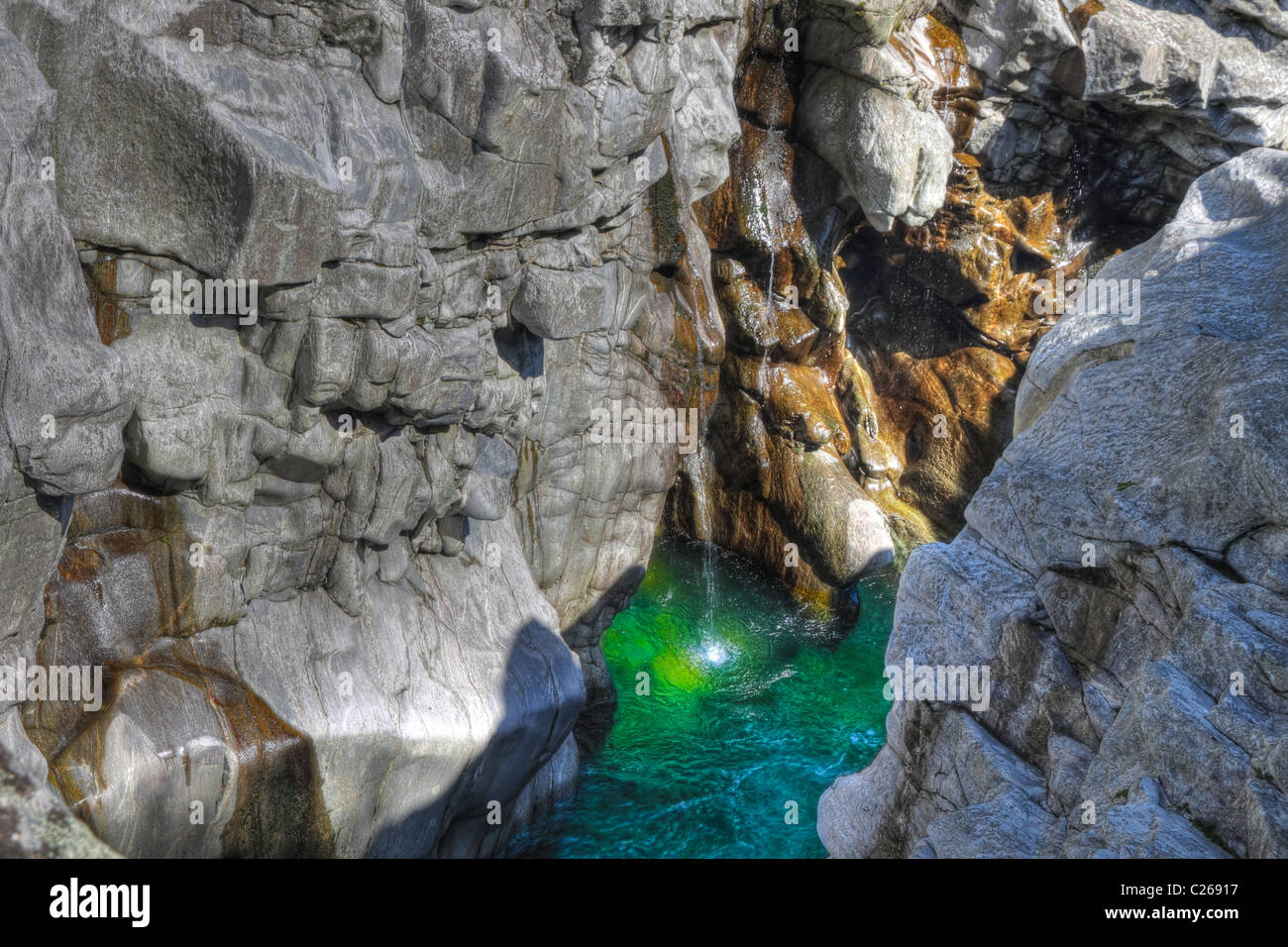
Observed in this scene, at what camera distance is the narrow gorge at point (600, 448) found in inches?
261

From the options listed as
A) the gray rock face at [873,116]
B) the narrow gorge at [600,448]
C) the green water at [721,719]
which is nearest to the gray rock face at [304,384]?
the narrow gorge at [600,448]

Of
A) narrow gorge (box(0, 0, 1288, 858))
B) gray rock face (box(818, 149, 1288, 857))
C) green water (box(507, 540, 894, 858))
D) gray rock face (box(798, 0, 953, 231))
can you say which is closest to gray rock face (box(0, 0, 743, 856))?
narrow gorge (box(0, 0, 1288, 858))

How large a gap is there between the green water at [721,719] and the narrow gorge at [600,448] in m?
0.07

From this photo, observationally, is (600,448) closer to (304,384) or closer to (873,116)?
(304,384)

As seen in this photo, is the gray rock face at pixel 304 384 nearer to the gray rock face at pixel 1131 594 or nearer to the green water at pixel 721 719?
the green water at pixel 721 719

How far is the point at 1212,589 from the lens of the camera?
229 inches

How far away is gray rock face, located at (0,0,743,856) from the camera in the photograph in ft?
25.5

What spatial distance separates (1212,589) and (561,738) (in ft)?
29.1

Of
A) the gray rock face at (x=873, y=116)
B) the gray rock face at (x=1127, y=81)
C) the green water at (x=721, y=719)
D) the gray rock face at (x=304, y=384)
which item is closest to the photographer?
the gray rock face at (x=304, y=384)

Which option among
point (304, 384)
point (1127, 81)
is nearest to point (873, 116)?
point (1127, 81)

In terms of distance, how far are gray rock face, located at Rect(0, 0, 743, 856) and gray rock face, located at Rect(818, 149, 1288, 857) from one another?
16.7ft

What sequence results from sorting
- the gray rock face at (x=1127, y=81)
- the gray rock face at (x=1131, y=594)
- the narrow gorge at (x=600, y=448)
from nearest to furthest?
the gray rock face at (x=1131, y=594)
the narrow gorge at (x=600, y=448)
the gray rock face at (x=1127, y=81)

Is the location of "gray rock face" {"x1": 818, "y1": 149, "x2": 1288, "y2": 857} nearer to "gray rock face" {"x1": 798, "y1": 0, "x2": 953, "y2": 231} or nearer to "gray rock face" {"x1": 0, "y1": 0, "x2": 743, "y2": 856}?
"gray rock face" {"x1": 0, "y1": 0, "x2": 743, "y2": 856}

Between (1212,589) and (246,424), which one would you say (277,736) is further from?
(1212,589)
